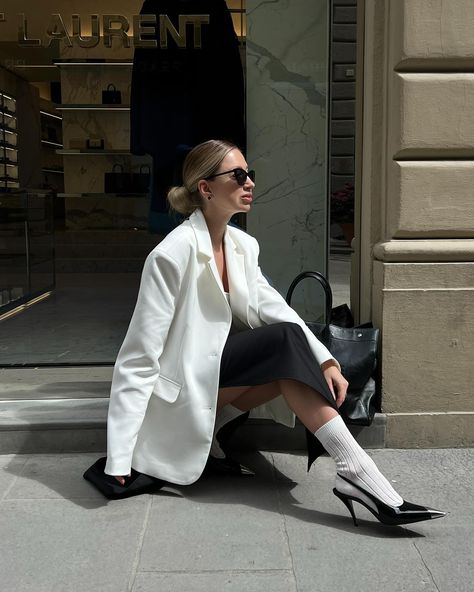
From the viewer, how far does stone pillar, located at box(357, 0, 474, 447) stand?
3678mm

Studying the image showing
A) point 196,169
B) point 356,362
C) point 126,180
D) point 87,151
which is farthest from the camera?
point 87,151

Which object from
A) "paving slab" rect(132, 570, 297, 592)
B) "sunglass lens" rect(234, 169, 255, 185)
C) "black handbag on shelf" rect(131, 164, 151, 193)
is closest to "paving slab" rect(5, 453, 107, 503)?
"paving slab" rect(132, 570, 297, 592)

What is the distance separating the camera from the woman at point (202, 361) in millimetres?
3078

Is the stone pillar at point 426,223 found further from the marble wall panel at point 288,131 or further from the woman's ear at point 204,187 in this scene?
the marble wall panel at point 288,131

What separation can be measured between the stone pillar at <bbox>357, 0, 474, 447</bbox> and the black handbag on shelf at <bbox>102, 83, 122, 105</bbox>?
3155 mm

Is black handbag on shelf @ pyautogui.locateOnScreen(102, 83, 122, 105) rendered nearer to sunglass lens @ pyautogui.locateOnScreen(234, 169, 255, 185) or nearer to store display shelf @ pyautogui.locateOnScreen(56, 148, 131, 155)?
store display shelf @ pyautogui.locateOnScreen(56, 148, 131, 155)

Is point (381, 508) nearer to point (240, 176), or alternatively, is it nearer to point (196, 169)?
point (240, 176)

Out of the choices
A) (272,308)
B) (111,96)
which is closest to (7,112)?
(111,96)

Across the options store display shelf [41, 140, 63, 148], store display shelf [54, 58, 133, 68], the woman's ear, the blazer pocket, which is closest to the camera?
the blazer pocket

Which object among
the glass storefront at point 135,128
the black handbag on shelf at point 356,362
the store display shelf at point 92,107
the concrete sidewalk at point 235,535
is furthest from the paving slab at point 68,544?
the store display shelf at point 92,107

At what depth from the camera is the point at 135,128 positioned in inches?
233

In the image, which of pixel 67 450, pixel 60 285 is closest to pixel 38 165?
pixel 60 285

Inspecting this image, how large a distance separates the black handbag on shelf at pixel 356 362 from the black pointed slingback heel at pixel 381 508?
72cm

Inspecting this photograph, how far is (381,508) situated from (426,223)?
148 centimetres
